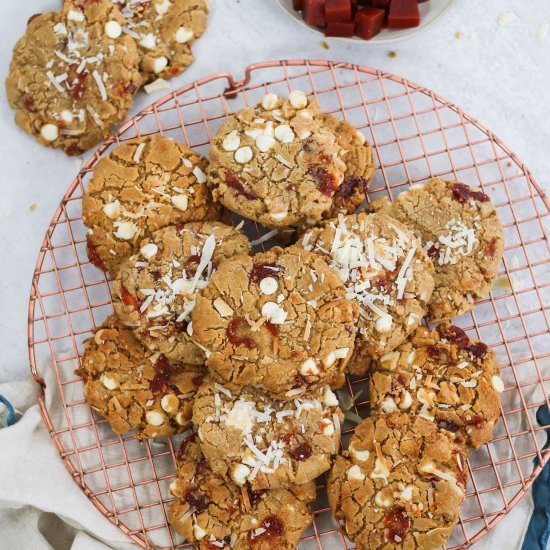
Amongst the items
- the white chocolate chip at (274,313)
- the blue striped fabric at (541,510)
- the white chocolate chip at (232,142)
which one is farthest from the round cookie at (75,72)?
the blue striped fabric at (541,510)

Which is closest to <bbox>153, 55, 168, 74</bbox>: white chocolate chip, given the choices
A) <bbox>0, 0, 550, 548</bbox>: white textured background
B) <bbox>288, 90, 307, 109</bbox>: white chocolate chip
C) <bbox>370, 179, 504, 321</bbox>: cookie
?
<bbox>0, 0, 550, 548</bbox>: white textured background

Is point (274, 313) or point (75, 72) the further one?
point (75, 72)

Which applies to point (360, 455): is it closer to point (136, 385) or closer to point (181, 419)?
point (181, 419)

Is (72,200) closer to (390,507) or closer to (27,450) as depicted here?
(27,450)

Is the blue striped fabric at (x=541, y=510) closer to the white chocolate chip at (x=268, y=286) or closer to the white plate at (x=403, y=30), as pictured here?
the white chocolate chip at (x=268, y=286)

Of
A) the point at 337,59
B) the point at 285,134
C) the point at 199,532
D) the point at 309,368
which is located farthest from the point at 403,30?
the point at 199,532

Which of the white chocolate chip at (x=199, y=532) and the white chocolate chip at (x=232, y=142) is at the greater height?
the white chocolate chip at (x=232, y=142)

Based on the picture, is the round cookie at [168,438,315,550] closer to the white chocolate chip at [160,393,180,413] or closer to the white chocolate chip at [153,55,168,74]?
the white chocolate chip at [160,393,180,413]
